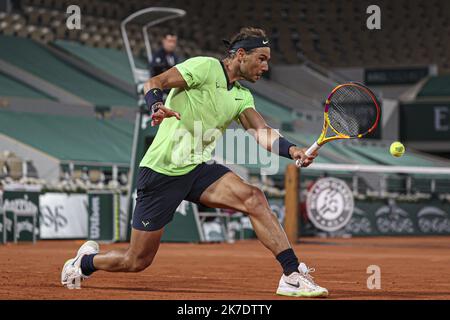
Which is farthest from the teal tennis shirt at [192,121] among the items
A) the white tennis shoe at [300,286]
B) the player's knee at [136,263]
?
the white tennis shoe at [300,286]

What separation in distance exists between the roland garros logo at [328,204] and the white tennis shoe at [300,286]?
12.8m

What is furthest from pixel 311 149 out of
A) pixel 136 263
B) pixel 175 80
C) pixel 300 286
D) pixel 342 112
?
pixel 136 263

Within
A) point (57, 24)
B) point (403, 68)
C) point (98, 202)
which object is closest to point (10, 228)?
point (98, 202)

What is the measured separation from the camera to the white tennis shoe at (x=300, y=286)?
7.47m

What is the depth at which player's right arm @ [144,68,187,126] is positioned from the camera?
711cm

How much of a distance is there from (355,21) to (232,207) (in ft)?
Result: 106

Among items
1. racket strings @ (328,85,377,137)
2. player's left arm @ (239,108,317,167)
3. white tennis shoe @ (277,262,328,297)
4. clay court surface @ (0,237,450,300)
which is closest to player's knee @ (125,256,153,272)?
clay court surface @ (0,237,450,300)

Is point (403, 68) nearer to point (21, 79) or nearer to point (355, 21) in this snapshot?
point (355, 21)

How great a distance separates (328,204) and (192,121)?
13.6 meters

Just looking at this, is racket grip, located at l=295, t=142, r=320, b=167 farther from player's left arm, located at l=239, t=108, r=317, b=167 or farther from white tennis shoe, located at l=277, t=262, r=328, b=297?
white tennis shoe, located at l=277, t=262, r=328, b=297

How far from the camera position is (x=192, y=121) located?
782cm

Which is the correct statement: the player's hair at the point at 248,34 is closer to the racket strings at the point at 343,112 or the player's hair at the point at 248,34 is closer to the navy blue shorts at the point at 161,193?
the racket strings at the point at 343,112

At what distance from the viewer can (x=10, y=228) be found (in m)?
18.8

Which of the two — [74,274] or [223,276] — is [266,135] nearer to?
[74,274]
